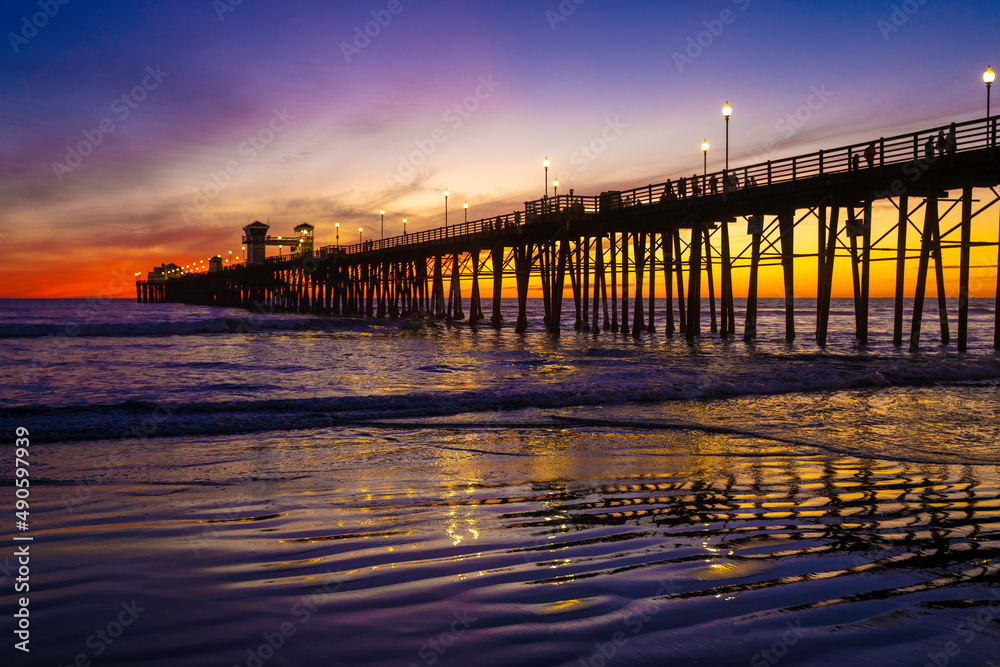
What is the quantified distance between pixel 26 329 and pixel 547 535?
4263 cm

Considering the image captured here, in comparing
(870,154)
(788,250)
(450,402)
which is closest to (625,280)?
(788,250)

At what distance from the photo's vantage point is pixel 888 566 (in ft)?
11.0

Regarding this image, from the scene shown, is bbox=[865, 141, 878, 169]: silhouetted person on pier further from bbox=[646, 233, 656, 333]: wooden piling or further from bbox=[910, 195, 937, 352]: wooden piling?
bbox=[646, 233, 656, 333]: wooden piling

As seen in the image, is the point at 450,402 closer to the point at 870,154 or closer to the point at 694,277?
the point at 870,154

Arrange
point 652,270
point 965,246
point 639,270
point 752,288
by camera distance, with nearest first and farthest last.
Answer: point 965,246, point 752,288, point 639,270, point 652,270

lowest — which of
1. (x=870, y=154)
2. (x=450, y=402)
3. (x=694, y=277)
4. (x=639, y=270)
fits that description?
(x=450, y=402)

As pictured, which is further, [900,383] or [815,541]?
[900,383]

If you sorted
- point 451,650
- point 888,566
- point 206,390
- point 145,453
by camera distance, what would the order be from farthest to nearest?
point 206,390
point 145,453
point 888,566
point 451,650

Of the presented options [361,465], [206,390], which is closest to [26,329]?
[206,390]

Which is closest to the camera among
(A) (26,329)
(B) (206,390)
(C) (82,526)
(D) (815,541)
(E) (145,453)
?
(D) (815,541)

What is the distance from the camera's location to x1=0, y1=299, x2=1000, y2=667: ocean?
8.43 ft

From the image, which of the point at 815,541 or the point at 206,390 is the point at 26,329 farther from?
the point at 815,541

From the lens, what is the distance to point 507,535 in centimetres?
398

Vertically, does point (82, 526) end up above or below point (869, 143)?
below
